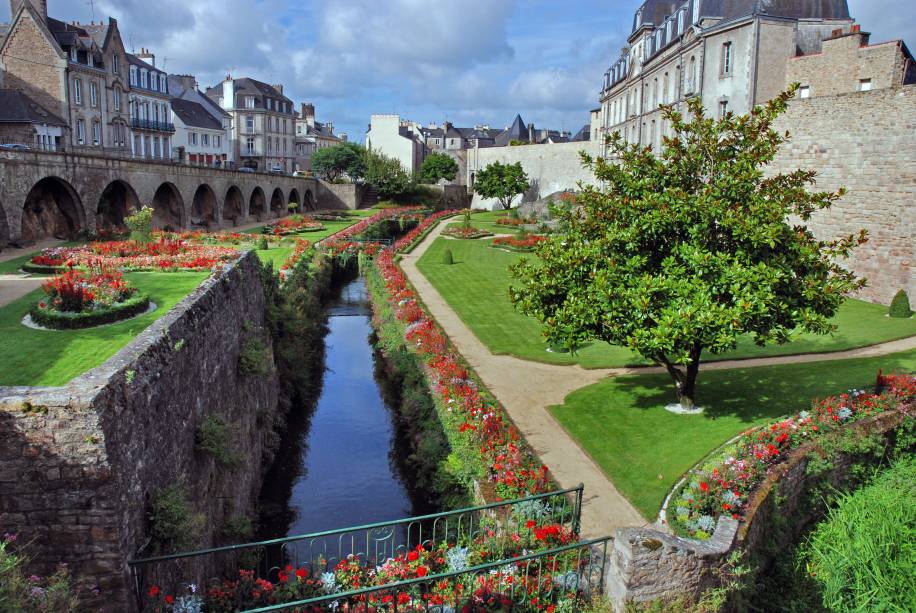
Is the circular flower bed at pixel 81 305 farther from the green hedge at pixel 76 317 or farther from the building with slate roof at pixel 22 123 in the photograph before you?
the building with slate roof at pixel 22 123

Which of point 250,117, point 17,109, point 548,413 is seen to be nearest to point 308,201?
point 250,117

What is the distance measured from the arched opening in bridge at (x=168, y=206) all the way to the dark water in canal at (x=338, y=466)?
22634mm

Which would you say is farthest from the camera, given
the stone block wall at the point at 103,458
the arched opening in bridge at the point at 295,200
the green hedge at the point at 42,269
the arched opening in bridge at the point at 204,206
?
the arched opening in bridge at the point at 295,200

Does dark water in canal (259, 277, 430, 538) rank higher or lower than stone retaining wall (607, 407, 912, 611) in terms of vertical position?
lower

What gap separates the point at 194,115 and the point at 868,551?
217 ft

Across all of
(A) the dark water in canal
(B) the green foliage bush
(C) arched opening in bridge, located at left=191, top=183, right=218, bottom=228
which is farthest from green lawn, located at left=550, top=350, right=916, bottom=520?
(C) arched opening in bridge, located at left=191, top=183, right=218, bottom=228

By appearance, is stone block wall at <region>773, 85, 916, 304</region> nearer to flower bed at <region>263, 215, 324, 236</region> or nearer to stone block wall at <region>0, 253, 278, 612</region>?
stone block wall at <region>0, 253, 278, 612</region>

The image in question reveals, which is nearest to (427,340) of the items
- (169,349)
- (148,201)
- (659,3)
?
(169,349)

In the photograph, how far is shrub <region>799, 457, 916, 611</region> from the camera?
895 cm

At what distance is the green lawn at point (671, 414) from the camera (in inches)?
447

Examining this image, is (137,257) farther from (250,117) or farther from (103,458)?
(250,117)

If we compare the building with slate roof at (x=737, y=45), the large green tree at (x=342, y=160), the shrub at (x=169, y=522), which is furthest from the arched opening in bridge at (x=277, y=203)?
the shrub at (x=169, y=522)

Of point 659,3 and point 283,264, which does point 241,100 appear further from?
point 283,264

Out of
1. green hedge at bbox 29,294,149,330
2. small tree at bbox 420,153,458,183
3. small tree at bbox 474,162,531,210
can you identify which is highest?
small tree at bbox 420,153,458,183
